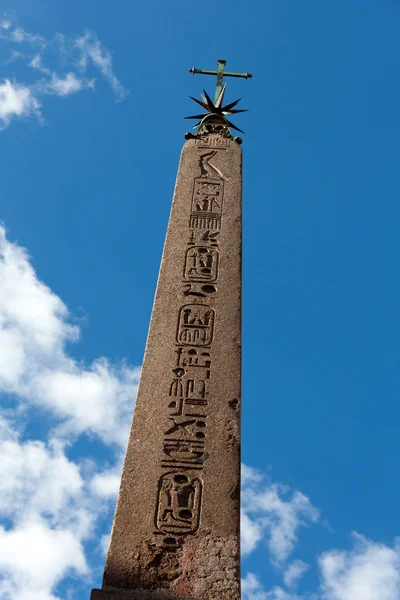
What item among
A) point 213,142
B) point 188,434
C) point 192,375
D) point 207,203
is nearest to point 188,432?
point 188,434

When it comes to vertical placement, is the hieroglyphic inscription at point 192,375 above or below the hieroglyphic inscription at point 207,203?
below

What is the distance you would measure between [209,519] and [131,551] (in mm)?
436

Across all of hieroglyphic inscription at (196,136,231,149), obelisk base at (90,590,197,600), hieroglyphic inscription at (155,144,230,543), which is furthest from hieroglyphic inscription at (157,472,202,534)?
hieroglyphic inscription at (196,136,231,149)

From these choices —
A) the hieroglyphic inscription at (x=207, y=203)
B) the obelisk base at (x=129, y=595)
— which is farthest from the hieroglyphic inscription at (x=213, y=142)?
the obelisk base at (x=129, y=595)

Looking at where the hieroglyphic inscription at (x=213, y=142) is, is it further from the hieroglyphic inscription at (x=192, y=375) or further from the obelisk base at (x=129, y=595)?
the obelisk base at (x=129, y=595)

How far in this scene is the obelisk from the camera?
4.05m

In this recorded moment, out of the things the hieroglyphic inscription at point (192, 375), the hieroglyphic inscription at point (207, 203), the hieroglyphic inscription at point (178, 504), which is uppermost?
the hieroglyphic inscription at point (207, 203)

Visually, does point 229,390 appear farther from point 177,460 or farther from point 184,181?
point 184,181

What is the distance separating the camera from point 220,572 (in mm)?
4070

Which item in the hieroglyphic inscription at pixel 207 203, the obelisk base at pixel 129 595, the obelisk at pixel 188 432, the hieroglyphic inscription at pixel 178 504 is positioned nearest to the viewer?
the obelisk base at pixel 129 595

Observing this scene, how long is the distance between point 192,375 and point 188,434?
0.45 metres

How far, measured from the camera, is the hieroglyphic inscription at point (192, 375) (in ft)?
14.2

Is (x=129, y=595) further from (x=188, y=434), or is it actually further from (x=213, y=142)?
(x=213, y=142)

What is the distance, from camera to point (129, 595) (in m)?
3.88
